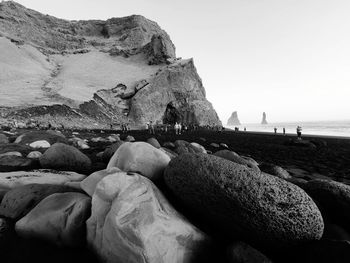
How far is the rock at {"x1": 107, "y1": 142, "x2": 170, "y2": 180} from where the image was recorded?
3.55 m

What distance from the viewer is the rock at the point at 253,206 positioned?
2.32 metres

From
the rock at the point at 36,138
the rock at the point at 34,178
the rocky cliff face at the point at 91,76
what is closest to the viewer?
the rock at the point at 34,178

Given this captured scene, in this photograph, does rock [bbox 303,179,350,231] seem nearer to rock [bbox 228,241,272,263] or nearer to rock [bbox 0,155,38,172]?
rock [bbox 228,241,272,263]

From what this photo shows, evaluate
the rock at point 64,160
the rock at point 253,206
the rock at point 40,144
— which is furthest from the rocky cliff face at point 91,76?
the rock at point 253,206

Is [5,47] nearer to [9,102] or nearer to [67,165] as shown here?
[9,102]

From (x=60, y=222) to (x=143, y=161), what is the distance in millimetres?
1391

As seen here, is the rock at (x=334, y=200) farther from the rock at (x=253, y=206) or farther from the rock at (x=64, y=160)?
the rock at (x=64, y=160)

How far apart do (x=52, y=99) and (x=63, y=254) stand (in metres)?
34.7

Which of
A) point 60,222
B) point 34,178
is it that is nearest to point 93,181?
point 60,222

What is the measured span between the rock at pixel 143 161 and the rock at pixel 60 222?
84cm

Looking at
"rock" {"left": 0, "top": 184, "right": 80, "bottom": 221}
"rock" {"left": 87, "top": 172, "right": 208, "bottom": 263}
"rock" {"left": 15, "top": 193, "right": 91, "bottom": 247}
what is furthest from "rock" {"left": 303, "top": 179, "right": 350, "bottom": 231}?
"rock" {"left": 0, "top": 184, "right": 80, "bottom": 221}

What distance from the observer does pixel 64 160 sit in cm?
589

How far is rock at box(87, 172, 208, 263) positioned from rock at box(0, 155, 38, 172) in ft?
13.8

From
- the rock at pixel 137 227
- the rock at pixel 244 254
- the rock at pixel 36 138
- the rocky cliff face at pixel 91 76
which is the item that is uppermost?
the rocky cliff face at pixel 91 76
